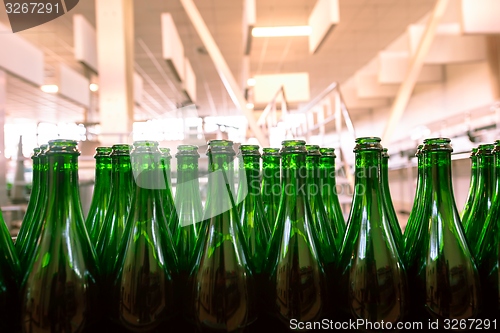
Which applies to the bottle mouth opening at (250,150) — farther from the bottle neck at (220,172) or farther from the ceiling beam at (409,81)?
the ceiling beam at (409,81)

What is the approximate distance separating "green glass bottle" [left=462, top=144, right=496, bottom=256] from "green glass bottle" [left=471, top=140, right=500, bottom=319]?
1 cm

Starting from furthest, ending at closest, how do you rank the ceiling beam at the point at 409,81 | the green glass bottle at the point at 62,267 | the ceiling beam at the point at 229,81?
the ceiling beam at the point at 409,81, the ceiling beam at the point at 229,81, the green glass bottle at the point at 62,267

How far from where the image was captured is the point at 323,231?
0.54 metres

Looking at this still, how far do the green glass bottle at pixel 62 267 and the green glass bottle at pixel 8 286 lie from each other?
2cm

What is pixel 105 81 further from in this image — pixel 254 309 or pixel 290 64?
pixel 290 64

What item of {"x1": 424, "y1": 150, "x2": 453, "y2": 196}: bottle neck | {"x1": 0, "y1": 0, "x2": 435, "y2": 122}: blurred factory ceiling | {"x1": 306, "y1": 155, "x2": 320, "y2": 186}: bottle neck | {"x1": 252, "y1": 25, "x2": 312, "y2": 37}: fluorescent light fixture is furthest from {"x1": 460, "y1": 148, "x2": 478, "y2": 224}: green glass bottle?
{"x1": 252, "y1": 25, "x2": 312, "y2": 37}: fluorescent light fixture

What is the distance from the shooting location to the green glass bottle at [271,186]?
0.55m

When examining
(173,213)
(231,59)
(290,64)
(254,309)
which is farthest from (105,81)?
(290,64)

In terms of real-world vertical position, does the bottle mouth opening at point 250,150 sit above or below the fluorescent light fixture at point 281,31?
below

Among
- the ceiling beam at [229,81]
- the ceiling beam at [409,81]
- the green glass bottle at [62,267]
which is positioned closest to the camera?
the green glass bottle at [62,267]

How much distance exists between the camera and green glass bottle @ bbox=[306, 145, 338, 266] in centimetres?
46

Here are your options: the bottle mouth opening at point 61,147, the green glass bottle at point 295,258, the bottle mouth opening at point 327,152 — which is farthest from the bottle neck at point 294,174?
the bottle mouth opening at point 61,147

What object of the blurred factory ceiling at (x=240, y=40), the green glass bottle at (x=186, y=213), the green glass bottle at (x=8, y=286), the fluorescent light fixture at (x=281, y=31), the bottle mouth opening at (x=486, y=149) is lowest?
the green glass bottle at (x=8, y=286)

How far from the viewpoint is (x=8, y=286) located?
405 millimetres
